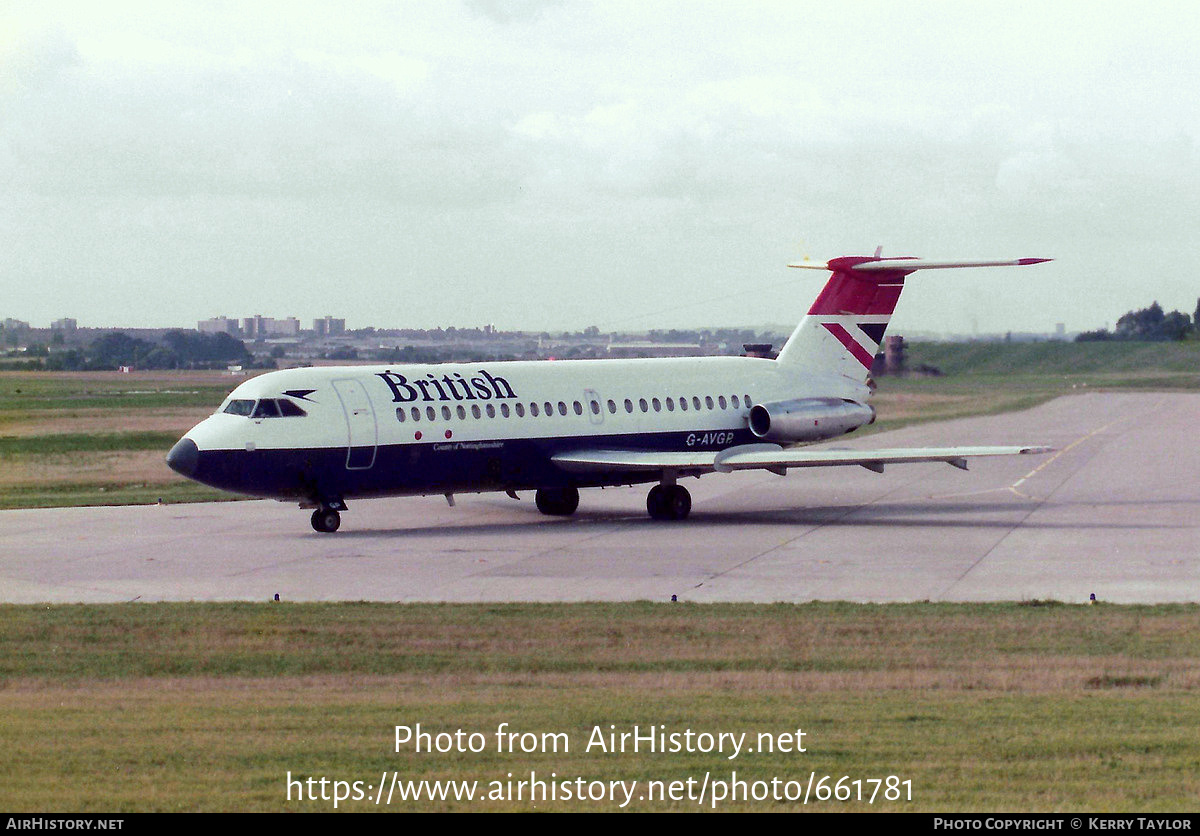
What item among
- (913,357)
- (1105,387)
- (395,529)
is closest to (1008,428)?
(395,529)

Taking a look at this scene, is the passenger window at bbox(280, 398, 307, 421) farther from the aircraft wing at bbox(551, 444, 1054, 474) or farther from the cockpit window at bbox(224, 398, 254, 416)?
the aircraft wing at bbox(551, 444, 1054, 474)

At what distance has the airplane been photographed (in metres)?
29.9

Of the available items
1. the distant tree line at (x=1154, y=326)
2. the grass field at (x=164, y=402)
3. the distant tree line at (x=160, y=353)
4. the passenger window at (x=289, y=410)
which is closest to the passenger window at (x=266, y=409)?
the passenger window at (x=289, y=410)

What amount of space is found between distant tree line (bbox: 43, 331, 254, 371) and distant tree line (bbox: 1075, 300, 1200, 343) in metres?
98.9

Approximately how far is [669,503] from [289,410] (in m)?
8.11

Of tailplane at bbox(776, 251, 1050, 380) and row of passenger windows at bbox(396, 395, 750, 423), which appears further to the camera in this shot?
tailplane at bbox(776, 251, 1050, 380)

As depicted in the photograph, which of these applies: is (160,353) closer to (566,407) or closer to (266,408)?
(566,407)

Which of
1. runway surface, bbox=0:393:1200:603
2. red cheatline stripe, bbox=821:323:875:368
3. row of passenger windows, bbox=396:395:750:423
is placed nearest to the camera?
runway surface, bbox=0:393:1200:603

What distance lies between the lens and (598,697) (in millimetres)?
14375

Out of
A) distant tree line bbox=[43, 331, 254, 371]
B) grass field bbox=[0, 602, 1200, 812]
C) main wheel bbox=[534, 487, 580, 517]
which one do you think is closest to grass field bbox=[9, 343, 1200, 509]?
distant tree line bbox=[43, 331, 254, 371]

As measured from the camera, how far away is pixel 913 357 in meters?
134

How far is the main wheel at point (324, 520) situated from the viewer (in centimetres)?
3059

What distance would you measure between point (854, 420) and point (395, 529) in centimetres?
1171

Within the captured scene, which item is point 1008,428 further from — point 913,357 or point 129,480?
point 913,357
